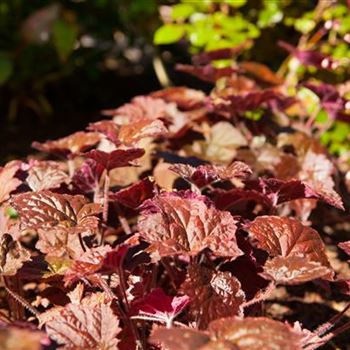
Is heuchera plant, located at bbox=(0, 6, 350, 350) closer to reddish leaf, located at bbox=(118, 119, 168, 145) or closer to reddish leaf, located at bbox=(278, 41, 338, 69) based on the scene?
reddish leaf, located at bbox=(118, 119, 168, 145)

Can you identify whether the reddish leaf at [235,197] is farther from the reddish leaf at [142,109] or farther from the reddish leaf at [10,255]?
the reddish leaf at [142,109]

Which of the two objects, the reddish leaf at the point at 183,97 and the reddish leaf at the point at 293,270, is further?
the reddish leaf at the point at 183,97

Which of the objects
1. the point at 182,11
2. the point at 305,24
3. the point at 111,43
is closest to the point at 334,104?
the point at 305,24

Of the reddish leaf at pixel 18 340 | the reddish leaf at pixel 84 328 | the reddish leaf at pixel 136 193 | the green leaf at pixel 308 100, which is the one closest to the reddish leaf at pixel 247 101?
the green leaf at pixel 308 100

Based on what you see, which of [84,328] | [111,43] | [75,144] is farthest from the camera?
[111,43]

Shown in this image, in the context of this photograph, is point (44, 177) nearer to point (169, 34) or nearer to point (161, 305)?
point (161, 305)

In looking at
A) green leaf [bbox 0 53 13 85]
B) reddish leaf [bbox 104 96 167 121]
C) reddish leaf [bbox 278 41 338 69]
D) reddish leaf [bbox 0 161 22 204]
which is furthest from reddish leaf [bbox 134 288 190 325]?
green leaf [bbox 0 53 13 85]

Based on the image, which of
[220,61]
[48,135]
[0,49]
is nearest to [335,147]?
[220,61]
